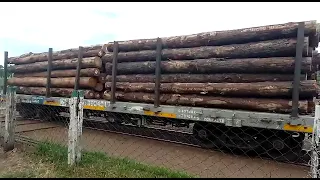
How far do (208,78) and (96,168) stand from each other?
11.3ft

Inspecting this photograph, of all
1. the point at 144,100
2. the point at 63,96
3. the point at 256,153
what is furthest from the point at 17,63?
the point at 256,153

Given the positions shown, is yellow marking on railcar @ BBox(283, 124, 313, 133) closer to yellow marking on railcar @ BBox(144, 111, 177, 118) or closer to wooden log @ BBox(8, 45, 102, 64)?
yellow marking on railcar @ BBox(144, 111, 177, 118)

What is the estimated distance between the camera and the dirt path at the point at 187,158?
18.5ft

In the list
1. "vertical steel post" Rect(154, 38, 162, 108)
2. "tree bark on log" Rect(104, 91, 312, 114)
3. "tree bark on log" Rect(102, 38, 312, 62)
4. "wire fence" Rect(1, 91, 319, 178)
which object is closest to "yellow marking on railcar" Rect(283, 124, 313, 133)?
"wire fence" Rect(1, 91, 319, 178)

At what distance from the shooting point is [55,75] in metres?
10.8

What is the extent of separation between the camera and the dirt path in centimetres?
564

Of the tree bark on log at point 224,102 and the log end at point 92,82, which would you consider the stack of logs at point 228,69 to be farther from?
the log end at point 92,82

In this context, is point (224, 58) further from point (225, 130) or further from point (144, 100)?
point (144, 100)

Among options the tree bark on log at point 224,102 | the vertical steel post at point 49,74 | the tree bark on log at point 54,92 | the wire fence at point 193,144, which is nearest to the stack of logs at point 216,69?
the tree bark on log at point 224,102

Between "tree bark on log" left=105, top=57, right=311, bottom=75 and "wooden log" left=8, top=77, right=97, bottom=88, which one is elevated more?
"tree bark on log" left=105, top=57, right=311, bottom=75

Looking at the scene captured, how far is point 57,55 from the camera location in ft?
35.6

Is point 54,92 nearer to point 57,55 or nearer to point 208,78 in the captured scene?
point 57,55

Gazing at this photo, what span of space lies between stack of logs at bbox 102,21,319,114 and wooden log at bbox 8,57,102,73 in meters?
1.23

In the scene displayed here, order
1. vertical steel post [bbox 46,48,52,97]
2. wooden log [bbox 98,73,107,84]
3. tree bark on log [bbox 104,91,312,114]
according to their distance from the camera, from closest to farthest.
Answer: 1. tree bark on log [bbox 104,91,312,114]
2. wooden log [bbox 98,73,107,84]
3. vertical steel post [bbox 46,48,52,97]
